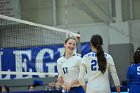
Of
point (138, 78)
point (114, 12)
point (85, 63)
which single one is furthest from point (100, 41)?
point (114, 12)

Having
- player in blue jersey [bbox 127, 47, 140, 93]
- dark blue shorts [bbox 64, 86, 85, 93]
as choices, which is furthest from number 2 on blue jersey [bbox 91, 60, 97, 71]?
dark blue shorts [bbox 64, 86, 85, 93]

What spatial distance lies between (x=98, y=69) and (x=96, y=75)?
0.24 ft

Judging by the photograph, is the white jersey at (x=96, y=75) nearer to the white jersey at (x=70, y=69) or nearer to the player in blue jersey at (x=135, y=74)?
the player in blue jersey at (x=135, y=74)

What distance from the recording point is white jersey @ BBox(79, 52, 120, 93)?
13.7 feet

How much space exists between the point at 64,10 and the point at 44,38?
1.69 metres

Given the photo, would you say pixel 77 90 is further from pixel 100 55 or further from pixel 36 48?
pixel 36 48

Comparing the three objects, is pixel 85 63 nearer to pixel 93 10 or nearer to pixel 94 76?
pixel 94 76

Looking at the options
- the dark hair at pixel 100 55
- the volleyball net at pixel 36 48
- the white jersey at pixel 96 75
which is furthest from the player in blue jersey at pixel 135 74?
the volleyball net at pixel 36 48

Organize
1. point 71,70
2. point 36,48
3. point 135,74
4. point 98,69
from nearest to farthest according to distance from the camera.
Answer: point 98,69 → point 135,74 → point 71,70 → point 36,48

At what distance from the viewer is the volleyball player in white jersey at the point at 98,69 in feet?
13.7

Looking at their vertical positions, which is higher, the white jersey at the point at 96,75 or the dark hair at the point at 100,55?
the dark hair at the point at 100,55

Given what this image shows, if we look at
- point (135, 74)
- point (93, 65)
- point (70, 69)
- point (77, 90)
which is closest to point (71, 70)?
point (70, 69)

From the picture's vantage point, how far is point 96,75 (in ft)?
13.9

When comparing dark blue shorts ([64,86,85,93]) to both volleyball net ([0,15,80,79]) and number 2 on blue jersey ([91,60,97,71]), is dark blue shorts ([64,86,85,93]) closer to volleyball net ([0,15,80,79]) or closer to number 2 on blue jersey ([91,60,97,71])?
number 2 on blue jersey ([91,60,97,71])
